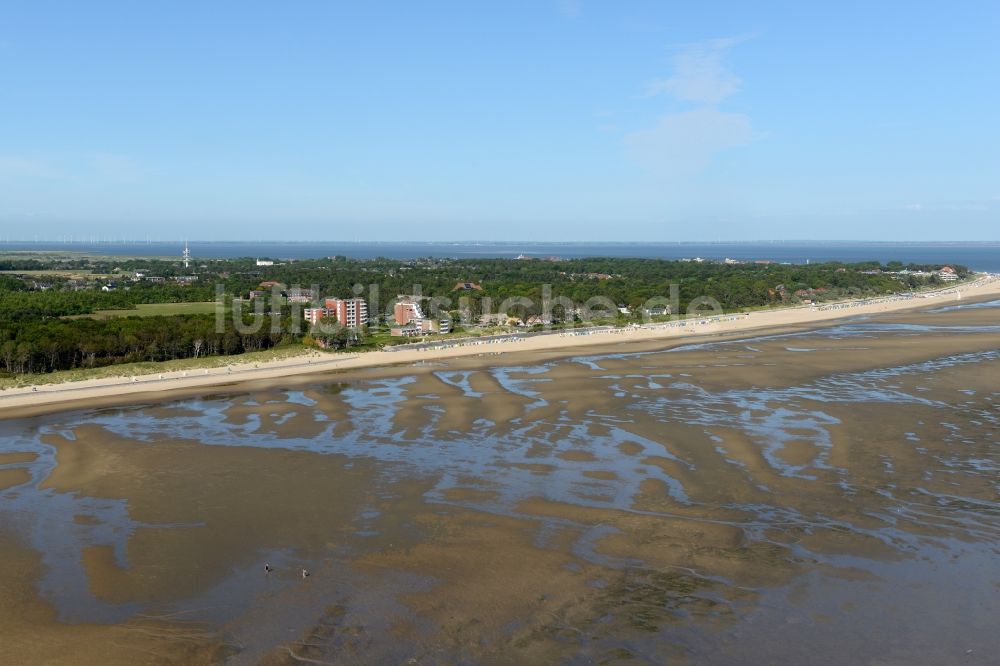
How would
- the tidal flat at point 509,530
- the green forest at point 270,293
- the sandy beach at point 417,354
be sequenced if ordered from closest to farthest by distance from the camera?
1. the tidal flat at point 509,530
2. the sandy beach at point 417,354
3. the green forest at point 270,293

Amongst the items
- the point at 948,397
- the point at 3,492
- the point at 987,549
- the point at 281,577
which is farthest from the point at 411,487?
the point at 948,397

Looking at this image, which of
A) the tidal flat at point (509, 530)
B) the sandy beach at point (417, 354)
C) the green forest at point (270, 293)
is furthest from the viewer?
the green forest at point (270, 293)

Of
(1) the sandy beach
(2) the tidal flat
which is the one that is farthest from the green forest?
(2) the tidal flat

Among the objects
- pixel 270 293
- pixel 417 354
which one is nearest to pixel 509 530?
pixel 417 354

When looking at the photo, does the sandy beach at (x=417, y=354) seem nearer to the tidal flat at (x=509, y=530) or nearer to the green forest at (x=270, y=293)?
the tidal flat at (x=509, y=530)

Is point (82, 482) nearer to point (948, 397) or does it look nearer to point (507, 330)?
point (948, 397)

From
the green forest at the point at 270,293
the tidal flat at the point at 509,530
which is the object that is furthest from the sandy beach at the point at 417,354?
the green forest at the point at 270,293
